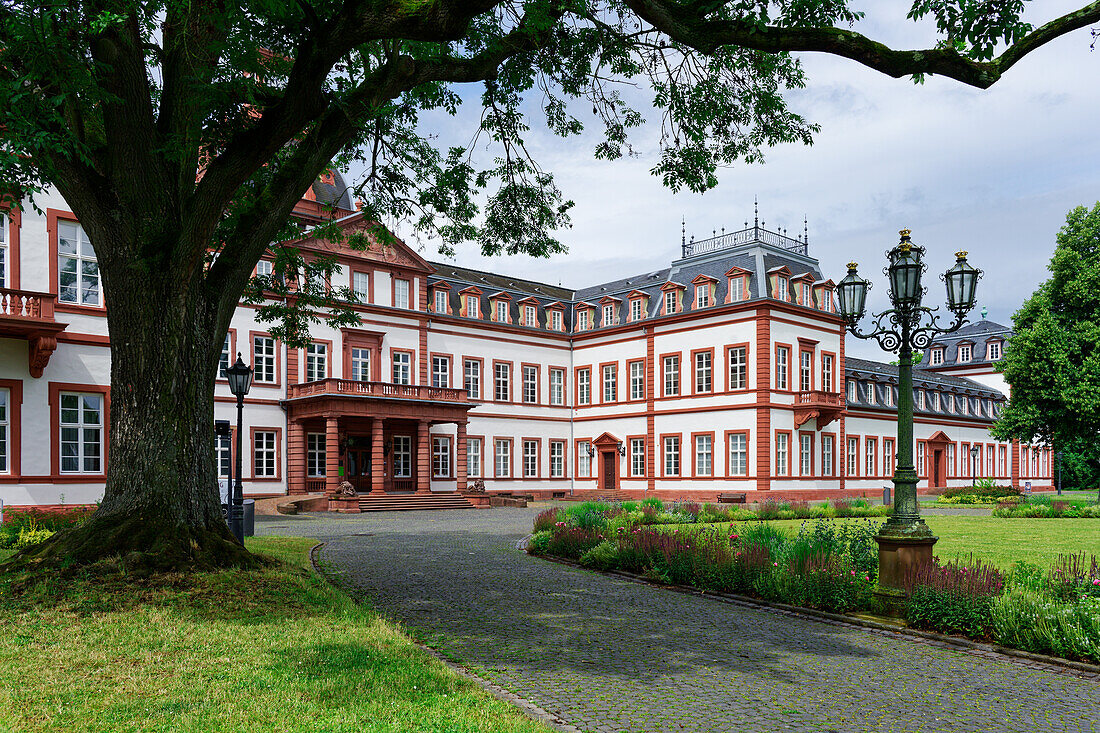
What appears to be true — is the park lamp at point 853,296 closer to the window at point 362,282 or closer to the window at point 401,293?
the window at point 362,282

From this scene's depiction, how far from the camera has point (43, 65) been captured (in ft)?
27.6

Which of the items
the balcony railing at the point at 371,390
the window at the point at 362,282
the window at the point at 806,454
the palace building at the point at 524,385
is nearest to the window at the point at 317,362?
the palace building at the point at 524,385

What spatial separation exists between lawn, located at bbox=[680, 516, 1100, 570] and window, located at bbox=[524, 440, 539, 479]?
18.8 metres

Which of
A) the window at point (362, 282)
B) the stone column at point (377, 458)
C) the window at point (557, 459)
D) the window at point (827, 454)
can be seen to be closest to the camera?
the stone column at point (377, 458)

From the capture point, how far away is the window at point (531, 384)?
44750 mm

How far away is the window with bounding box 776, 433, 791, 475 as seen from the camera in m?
37.8

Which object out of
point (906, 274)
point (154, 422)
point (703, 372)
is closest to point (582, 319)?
point (703, 372)

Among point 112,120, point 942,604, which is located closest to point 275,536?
point 112,120

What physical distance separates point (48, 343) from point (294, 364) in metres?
12.3

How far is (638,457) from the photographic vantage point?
141 feet

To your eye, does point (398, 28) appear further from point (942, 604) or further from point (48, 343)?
point (48, 343)

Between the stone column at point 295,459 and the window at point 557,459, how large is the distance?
1502 cm

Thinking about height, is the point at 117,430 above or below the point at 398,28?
below

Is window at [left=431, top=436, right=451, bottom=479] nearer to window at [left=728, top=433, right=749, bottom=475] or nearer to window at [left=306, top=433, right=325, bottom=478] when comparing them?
window at [left=306, top=433, right=325, bottom=478]
